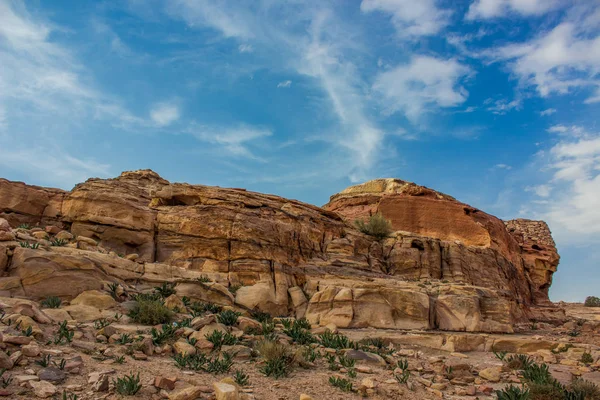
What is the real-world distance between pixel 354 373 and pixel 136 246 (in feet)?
33.3

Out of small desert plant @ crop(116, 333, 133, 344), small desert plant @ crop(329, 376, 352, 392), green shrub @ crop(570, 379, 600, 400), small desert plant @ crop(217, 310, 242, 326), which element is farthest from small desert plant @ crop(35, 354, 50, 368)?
green shrub @ crop(570, 379, 600, 400)

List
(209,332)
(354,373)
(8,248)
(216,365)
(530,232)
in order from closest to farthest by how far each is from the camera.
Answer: (216,365)
(354,373)
(209,332)
(8,248)
(530,232)

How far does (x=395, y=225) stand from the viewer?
97.9ft

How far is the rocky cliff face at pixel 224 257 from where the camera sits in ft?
39.4

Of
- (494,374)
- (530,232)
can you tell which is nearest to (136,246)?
(494,374)

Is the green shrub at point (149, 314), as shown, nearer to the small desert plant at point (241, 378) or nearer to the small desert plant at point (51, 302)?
the small desert plant at point (51, 302)

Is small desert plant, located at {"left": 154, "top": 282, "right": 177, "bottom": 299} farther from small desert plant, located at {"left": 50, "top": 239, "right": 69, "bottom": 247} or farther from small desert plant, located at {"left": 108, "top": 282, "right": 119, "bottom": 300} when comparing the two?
small desert plant, located at {"left": 50, "top": 239, "right": 69, "bottom": 247}

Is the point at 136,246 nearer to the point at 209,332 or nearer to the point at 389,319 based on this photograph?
the point at 209,332

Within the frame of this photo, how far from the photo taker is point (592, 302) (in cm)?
4434

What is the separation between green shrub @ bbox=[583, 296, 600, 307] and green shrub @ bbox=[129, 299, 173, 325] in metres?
47.8

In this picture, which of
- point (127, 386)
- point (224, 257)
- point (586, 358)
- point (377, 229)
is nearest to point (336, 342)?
point (224, 257)

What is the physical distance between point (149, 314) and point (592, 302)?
49.5 metres

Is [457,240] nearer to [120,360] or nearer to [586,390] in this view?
[586,390]

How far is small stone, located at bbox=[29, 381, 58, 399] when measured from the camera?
231 inches
